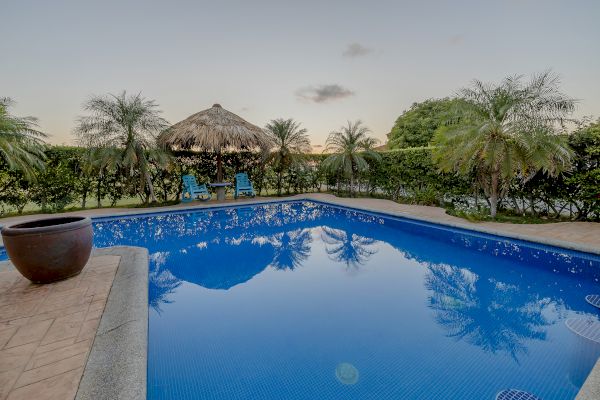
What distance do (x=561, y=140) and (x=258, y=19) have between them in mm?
9910

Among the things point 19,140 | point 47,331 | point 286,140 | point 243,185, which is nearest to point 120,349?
point 47,331

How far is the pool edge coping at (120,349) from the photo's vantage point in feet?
5.42

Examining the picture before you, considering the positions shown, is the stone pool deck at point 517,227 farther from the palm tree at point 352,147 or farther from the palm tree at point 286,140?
the palm tree at point 286,140

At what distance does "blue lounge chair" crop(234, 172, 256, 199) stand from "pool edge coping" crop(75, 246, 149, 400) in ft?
28.0

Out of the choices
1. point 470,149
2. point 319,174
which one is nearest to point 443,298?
point 470,149

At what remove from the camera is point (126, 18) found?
8594mm

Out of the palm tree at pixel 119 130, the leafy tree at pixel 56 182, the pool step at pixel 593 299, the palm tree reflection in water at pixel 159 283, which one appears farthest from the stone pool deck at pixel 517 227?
the palm tree reflection in water at pixel 159 283

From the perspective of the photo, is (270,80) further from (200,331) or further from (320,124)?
(200,331)

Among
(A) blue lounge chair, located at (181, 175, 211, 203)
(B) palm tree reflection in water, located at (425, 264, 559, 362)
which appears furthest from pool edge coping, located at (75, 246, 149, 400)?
(A) blue lounge chair, located at (181, 175, 211, 203)

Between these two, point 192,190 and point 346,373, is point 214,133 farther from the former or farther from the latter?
point 346,373

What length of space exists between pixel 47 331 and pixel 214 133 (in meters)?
9.06

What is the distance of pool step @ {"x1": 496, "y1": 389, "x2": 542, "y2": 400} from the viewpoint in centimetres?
189

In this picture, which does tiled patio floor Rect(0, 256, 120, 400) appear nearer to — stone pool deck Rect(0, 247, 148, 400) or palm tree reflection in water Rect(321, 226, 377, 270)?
stone pool deck Rect(0, 247, 148, 400)

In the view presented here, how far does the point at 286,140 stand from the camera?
12.2 metres
